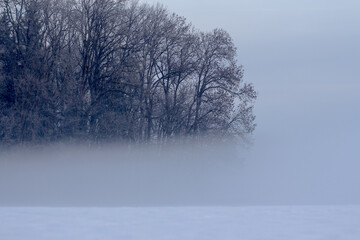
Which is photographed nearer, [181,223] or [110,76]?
[181,223]

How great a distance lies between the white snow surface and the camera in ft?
13.8

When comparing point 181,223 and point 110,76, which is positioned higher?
point 110,76

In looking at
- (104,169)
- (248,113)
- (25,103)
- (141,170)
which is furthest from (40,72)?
(248,113)

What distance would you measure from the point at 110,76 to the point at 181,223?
25958 mm

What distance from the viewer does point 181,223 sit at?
4500 mm

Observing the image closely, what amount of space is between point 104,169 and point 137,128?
3.11m

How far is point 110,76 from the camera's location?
29922mm

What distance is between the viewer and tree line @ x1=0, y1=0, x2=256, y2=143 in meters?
26.2

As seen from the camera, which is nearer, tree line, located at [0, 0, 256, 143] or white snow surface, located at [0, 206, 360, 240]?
white snow surface, located at [0, 206, 360, 240]

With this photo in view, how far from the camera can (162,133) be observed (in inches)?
1331

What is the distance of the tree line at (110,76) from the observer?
26.2 metres

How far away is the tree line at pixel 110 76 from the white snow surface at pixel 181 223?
21.4 meters

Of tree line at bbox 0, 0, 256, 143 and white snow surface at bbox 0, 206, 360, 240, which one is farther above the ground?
tree line at bbox 0, 0, 256, 143

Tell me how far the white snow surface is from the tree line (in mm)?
21418
